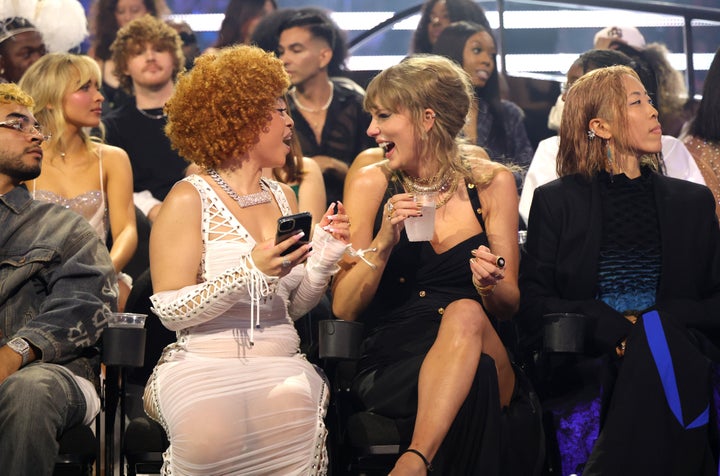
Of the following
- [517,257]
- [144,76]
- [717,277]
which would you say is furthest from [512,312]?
[144,76]

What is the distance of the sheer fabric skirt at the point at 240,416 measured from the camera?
300 cm

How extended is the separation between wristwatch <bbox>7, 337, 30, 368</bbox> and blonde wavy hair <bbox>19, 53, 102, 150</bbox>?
182 centimetres

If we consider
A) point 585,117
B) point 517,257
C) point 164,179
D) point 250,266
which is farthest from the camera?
point 164,179

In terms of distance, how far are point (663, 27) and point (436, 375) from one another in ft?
10.6

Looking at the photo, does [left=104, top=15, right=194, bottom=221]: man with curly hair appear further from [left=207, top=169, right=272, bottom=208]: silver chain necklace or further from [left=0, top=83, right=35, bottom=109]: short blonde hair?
[left=207, top=169, right=272, bottom=208]: silver chain necklace

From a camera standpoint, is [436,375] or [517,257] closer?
[436,375]

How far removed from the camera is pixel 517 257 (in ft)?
12.0

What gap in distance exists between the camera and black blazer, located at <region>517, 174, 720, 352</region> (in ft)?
12.0

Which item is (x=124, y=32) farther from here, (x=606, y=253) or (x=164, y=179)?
(x=606, y=253)

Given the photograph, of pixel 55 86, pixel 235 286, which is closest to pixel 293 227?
pixel 235 286

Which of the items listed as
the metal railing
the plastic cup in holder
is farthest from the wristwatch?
the metal railing

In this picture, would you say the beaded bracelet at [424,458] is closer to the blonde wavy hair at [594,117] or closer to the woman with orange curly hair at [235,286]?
the woman with orange curly hair at [235,286]

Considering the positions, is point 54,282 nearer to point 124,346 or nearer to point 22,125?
point 124,346

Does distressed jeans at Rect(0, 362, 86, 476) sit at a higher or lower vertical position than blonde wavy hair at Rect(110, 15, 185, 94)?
lower
